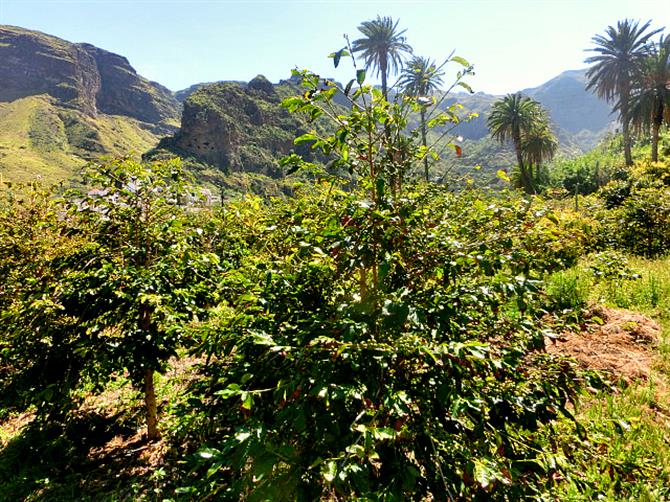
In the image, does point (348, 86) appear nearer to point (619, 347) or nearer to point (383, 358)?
point (383, 358)

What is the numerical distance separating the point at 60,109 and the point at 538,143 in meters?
189

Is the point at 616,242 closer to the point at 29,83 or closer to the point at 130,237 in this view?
the point at 130,237

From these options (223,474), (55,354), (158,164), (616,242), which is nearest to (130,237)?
(158,164)

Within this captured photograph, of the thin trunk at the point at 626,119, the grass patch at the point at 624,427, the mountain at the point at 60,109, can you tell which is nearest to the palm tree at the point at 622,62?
the thin trunk at the point at 626,119

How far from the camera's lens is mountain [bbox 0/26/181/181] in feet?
377

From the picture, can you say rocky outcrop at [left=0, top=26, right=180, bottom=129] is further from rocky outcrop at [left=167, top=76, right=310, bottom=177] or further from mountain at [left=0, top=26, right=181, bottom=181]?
rocky outcrop at [left=167, top=76, right=310, bottom=177]

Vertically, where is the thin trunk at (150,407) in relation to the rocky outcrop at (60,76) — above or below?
below

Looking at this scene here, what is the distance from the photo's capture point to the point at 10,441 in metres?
5.09

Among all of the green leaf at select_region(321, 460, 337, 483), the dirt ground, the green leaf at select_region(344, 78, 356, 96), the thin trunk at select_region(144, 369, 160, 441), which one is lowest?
the thin trunk at select_region(144, 369, 160, 441)

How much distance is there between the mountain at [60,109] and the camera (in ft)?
377

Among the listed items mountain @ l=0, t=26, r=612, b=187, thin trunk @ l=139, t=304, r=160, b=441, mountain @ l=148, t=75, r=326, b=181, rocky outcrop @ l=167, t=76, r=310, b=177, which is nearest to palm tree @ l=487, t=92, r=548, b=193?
mountain @ l=0, t=26, r=612, b=187

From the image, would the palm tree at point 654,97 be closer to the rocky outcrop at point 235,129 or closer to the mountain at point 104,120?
the mountain at point 104,120

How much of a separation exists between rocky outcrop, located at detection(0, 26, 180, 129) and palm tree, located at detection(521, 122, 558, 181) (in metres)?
189

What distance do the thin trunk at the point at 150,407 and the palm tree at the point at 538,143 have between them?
138 ft
